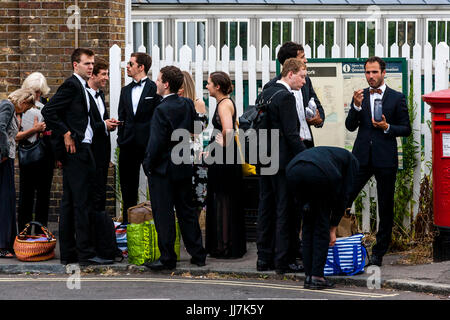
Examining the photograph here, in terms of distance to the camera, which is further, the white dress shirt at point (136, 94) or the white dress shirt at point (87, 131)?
the white dress shirt at point (136, 94)

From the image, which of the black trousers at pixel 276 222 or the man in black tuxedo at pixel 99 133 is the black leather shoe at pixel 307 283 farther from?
the man in black tuxedo at pixel 99 133

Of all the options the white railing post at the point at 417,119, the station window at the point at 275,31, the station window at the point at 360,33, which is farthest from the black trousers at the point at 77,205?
the station window at the point at 275,31

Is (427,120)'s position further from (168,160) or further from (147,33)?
(147,33)

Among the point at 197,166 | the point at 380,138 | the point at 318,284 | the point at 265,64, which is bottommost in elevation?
the point at 318,284

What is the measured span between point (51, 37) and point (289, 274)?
507cm

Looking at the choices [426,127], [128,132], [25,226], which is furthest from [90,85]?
[426,127]

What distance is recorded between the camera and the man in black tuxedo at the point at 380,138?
973 cm

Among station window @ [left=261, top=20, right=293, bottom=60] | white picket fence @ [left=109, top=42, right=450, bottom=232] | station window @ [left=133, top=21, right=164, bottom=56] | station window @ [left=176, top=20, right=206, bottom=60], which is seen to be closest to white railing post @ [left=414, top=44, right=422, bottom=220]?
white picket fence @ [left=109, top=42, right=450, bottom=232]

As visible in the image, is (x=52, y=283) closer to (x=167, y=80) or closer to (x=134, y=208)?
(x=134, y=208)

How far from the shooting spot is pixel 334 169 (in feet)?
27.1

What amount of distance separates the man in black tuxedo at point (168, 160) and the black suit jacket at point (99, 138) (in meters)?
0.73

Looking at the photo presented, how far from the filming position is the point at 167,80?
9.58 m

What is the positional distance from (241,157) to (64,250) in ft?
6.71

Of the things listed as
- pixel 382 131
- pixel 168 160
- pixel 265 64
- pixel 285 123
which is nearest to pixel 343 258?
pixel 285 123
